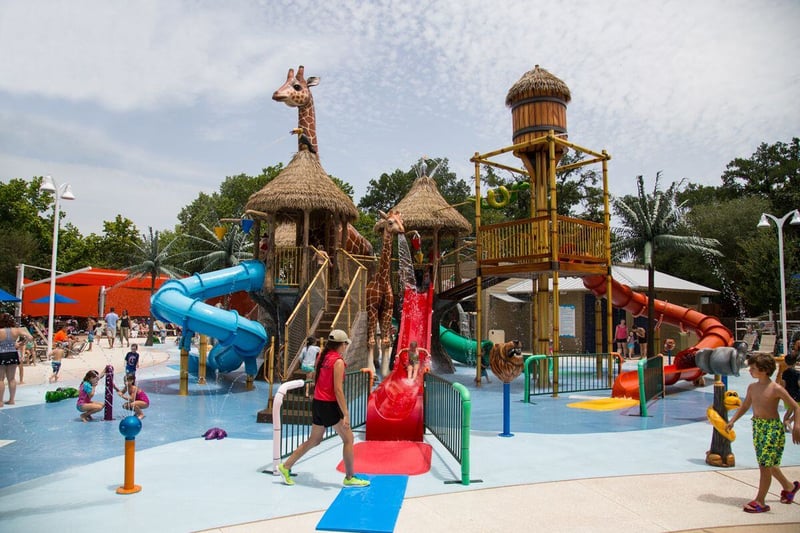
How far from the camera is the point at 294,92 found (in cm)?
1991

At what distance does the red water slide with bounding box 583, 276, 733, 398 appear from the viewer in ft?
45.7

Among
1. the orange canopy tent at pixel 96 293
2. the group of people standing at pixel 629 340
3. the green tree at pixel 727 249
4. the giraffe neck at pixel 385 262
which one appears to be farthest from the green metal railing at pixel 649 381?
the orange canopy tent at pixel 96 293

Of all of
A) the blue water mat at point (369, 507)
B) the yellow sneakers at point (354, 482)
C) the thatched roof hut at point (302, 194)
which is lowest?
the blue water mat at point (369, 507)

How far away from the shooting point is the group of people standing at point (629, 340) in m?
25.2

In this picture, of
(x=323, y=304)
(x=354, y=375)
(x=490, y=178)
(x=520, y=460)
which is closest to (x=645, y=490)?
(x=520, y=460)

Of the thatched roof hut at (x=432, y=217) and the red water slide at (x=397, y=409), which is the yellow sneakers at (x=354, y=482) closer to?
the red water slide at (x=397, y=409)

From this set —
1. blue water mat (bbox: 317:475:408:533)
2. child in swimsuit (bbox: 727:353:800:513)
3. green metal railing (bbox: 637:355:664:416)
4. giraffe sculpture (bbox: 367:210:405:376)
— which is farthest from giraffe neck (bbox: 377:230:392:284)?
child in swimsuit (bbox: 727:353:800:513)

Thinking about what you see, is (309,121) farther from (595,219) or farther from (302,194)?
(595,219)

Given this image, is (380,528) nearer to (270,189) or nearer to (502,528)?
(502,528)

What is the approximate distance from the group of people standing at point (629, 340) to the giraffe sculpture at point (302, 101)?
1474 centimetres

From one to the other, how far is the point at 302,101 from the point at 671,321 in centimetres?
1403

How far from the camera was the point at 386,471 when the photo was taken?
697cm

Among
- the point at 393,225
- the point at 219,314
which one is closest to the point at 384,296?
the point at 393,225

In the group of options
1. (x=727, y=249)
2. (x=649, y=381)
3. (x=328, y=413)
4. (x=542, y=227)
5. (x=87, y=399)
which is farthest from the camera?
(x=727, y=249)
